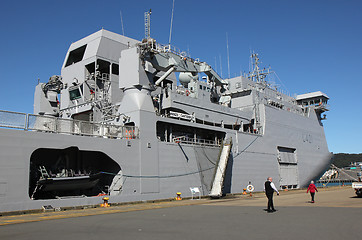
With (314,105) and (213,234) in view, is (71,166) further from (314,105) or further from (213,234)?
(314,105)

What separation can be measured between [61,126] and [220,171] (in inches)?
460

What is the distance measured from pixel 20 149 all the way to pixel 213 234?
426 inches

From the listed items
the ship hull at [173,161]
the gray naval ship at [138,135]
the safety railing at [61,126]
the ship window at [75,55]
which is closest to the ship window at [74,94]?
the gray naval ship at [138,135]

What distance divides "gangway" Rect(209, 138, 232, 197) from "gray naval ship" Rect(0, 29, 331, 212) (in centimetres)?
9

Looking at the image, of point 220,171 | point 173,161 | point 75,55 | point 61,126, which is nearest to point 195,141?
point 220,171

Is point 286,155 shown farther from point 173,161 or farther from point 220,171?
point 173,161

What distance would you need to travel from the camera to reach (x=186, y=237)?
6.81 metres

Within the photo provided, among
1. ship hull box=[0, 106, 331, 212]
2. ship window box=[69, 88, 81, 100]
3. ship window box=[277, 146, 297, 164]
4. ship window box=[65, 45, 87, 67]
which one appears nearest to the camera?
ship hull box=[0, 106, 331, 212]

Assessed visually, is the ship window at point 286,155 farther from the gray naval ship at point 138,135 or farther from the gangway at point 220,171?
the gangway at point 220,171

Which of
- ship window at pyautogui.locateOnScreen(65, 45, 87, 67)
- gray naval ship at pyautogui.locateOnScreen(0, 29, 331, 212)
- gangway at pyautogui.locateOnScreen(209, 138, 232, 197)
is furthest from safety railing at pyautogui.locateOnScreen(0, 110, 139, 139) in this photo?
ship window at pyautogui.locateOnScreen(65, 45, 87, 67)

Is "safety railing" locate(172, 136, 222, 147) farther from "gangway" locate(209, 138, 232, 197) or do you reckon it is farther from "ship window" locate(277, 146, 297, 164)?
"ship window" locate(277, 146, 297, 164)

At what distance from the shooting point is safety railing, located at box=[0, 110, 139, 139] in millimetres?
14445

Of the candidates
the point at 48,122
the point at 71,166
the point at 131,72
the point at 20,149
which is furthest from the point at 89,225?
the point at 131,72

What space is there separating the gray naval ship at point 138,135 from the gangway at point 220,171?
3.5 inches
